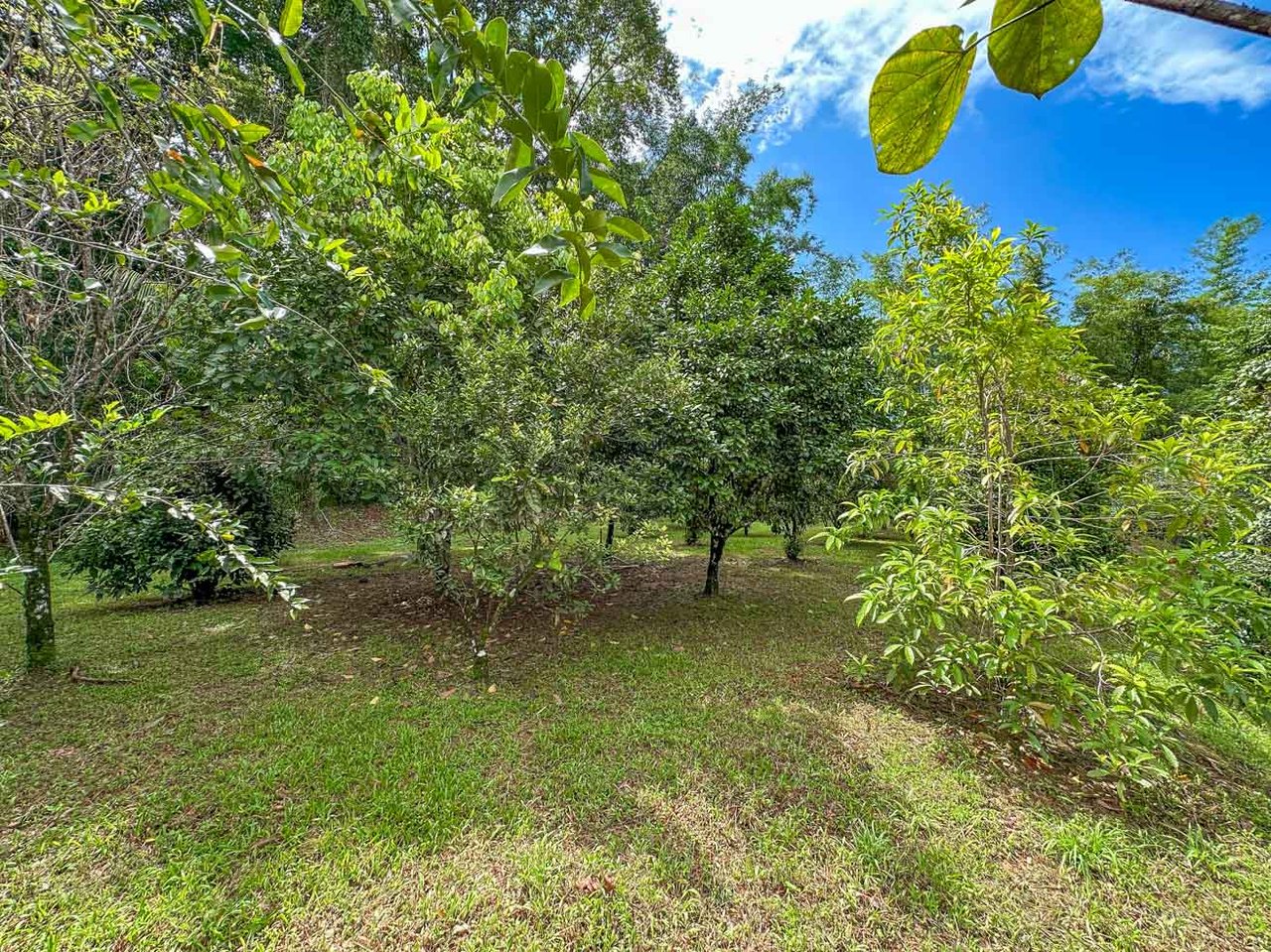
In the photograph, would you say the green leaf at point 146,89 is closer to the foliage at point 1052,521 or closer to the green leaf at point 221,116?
the green leaf at point 221,116

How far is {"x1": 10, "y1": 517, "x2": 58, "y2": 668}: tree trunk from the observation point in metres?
3.26

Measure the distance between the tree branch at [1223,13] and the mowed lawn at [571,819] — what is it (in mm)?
2440

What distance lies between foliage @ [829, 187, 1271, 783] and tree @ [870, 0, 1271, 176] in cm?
243

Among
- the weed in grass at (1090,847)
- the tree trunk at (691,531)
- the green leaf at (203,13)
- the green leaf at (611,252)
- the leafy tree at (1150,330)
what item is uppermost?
the leafy tree at (1150,330)

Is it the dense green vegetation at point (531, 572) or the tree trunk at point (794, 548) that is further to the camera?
the tree trunk at point (794, 548)

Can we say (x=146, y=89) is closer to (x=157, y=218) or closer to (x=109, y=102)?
(x=109, y=102)

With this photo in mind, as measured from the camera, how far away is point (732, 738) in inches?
117

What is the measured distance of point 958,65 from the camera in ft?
1.46

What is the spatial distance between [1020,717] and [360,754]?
3931 mm

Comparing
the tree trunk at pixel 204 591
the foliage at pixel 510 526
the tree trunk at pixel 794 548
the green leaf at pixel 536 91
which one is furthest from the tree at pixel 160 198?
the tree trunk at pixel 794 548

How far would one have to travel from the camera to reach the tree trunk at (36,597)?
3.26m

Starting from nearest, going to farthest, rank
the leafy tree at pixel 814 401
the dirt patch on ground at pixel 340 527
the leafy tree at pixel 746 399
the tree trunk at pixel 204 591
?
the leafy tree at pixel 746 399 < the leafy tree at pixel 814 401 < the tree trunk at pixel 204 591 < the dirt patch on ground at pixel 340 527

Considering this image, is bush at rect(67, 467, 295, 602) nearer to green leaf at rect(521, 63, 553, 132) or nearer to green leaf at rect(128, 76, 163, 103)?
green leaf at rect(128, 76, 163, 103)

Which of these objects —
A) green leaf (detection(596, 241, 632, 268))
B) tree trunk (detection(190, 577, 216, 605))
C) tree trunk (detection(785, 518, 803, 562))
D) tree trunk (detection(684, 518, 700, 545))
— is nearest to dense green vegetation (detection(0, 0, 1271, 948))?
green leaf (detection(596, 241, 632, 268))
